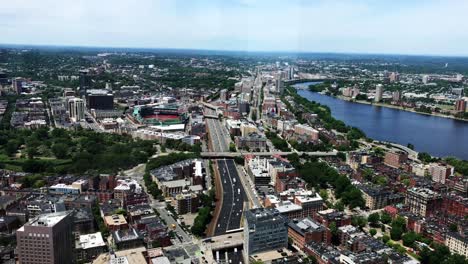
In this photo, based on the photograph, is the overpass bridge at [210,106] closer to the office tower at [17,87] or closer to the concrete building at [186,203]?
the office tower at [17,87]

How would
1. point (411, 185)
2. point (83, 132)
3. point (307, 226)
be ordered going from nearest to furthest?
1. point (307, 226)
2. point (411, 185)
3. point (83, 132)

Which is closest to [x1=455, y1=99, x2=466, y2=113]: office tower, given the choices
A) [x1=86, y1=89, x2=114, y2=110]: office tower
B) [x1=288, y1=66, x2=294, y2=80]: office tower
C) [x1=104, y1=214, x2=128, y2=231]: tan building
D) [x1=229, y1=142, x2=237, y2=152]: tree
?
[x1=288, y1=66, x2=294, y2=80]: office tower

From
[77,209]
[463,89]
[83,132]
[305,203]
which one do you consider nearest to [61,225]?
[77,209]

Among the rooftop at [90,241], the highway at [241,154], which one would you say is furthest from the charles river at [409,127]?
the rooftop at [90,241]

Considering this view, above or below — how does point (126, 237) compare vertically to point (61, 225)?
below

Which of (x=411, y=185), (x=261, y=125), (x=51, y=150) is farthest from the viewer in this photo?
(x=261, y=125)

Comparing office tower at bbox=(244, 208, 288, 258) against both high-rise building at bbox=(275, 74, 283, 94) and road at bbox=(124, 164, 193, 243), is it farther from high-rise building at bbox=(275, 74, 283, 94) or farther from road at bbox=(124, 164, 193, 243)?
high-rise building at bbox=(275, 74, 283, 94)

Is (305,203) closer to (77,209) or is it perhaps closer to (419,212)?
(419,212)
